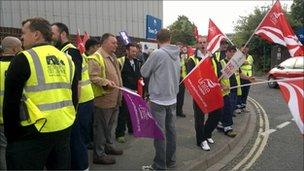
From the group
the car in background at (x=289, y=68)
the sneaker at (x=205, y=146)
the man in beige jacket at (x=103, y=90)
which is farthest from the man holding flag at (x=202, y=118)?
the car in background at (x=289, y=68)

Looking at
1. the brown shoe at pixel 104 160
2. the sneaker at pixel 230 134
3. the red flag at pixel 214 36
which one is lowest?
the sneaker at pixel 230 134

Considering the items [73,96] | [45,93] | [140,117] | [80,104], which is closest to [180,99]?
[140,117]

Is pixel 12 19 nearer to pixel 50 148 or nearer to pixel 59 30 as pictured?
pixel 59 30

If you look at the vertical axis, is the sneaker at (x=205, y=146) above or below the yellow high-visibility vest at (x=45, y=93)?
below

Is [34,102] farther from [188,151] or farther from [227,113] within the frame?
[227,113]

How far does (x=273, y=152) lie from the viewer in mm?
8453

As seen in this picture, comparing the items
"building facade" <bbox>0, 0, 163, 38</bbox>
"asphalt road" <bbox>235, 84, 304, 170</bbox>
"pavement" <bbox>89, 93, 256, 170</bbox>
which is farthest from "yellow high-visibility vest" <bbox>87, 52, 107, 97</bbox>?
"building facade" <bbox>0, 0, 163, 38</bbox>

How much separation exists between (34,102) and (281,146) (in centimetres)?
630

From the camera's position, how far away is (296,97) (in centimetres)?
489

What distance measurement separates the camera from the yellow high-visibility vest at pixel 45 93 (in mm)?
3875

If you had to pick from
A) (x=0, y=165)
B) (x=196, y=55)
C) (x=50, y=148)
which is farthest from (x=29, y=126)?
(x=196, y=55)

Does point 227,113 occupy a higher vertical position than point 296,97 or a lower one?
lower

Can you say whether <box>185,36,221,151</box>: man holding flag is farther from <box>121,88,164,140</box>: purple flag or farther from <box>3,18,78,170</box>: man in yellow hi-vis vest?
<box>3,18,78,170</box>: man in yellow hi-vis vest

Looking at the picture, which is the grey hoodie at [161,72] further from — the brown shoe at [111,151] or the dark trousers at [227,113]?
the dark trousers at [227,113]
